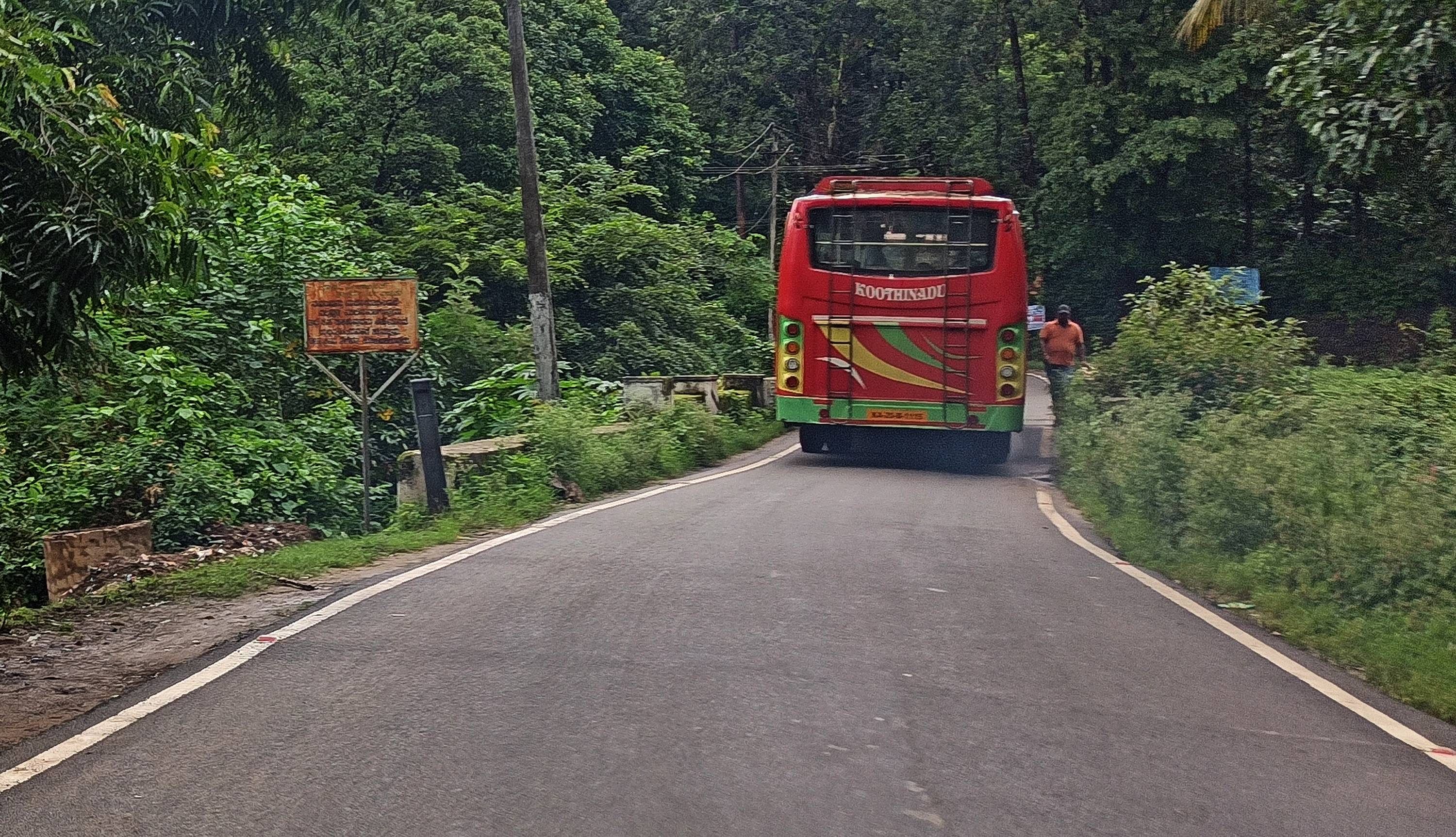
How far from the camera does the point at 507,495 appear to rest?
42.8 feet

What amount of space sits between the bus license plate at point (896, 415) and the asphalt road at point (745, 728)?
8.73 metres

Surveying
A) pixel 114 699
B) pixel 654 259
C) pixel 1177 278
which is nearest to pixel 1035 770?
pixel 114 699

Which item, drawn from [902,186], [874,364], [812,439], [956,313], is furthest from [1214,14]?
[812,439]

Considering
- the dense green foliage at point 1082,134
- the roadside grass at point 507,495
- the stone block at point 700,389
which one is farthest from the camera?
the dense green foliage at point 1082,134

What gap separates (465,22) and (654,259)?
291 inches

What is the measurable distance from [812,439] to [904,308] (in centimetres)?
288

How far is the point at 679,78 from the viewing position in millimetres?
40375

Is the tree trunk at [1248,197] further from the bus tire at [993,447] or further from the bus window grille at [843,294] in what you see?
the bus window grille at [843,294]

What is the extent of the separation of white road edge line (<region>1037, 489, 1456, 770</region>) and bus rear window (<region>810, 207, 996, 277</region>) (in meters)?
6.30

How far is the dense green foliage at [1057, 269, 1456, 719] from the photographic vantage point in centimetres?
775

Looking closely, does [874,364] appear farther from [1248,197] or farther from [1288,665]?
[1248,197]

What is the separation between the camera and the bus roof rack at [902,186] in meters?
17.5

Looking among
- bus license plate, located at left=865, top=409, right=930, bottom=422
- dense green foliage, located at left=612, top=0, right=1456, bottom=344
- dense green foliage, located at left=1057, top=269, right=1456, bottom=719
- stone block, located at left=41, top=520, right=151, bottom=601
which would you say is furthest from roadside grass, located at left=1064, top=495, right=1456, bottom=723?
dense green foliage, located at left=612, top=0, right=1456, bottom=344

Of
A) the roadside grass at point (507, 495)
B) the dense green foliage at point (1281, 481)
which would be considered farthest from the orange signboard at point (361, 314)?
the dense green foliage at point (1281, 481)
